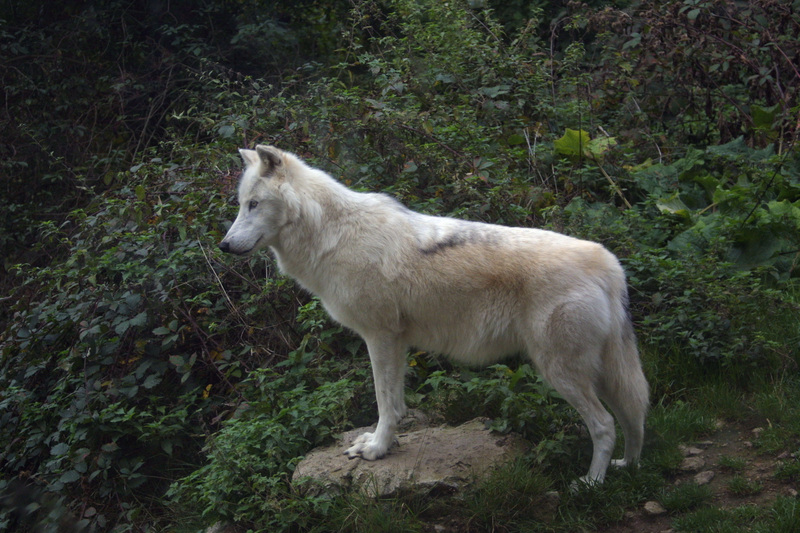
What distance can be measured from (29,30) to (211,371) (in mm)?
7035

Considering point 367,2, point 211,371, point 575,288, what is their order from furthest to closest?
1. point 367,2
2. point 211,371
3. point 575,288

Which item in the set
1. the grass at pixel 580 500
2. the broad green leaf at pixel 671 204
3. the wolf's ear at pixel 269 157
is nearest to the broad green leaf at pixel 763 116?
the broad green leaf at pixel 671 204

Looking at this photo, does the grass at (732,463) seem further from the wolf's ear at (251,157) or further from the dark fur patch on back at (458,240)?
the wolf's ear at (251,157)

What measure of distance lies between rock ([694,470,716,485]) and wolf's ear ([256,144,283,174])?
3396mm

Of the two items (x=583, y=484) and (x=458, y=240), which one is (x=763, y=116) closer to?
(x=458, y=240)

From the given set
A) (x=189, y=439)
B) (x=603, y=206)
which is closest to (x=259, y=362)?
(x=189, y=439)

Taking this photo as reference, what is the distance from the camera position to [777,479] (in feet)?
13.6

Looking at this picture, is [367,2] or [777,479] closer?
[777,479]

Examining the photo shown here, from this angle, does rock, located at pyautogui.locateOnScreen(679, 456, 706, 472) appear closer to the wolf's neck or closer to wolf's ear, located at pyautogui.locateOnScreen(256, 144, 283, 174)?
the wolf's neck

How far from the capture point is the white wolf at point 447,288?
411 centimetres

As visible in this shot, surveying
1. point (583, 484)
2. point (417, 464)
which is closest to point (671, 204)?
point (583, 484)

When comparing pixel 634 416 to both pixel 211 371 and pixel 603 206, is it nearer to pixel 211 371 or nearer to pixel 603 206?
pixel 603 206

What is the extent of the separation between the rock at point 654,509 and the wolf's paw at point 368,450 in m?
1.64

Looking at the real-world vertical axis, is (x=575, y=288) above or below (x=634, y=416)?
above
